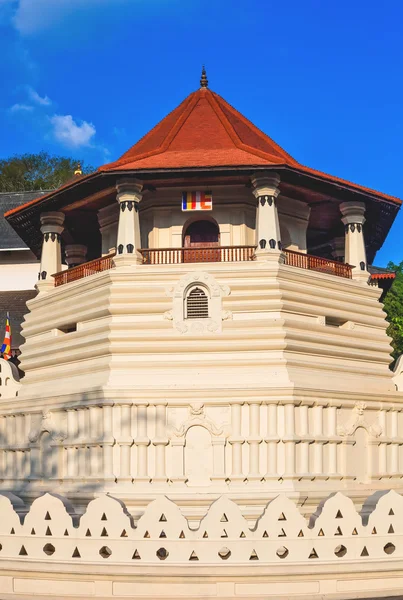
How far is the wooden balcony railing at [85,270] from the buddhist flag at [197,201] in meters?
2.47

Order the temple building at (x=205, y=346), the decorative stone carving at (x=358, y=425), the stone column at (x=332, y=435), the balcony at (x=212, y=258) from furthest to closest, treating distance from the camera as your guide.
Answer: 1. the balcony at (x=212, y=258)
2. the decorative stone carving at (x=358, y=425)
3. the stone column at (x=332, y=435)
4. the temple building at (x=205, y=346)

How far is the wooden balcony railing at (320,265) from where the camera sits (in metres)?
27.4

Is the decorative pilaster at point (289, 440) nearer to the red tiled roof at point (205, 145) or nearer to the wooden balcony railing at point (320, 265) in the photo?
the wooden balcony railing at point (320, 265)

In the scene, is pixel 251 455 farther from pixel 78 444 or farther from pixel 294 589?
pixel 294 589

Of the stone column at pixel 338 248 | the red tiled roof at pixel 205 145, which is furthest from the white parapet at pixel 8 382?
the stone column at pixel 338 248

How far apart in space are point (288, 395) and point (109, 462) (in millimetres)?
4694

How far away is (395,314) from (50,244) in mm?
23355

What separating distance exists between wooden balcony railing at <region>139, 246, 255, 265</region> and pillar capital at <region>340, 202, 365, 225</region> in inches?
134

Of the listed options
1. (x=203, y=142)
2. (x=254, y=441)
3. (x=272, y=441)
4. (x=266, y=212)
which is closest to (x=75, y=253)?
(x=203, y=142)

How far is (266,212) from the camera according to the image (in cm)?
2598

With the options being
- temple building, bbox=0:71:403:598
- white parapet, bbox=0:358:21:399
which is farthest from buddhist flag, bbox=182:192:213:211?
white parapet, bbox=0:358:21:399

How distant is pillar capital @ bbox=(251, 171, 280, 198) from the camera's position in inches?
1023

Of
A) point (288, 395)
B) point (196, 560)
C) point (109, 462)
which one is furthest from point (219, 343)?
point (196, 560)

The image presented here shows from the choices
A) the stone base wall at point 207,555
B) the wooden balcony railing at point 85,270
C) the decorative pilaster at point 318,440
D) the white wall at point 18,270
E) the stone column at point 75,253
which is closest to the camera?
the stone base wall at point 207,555
